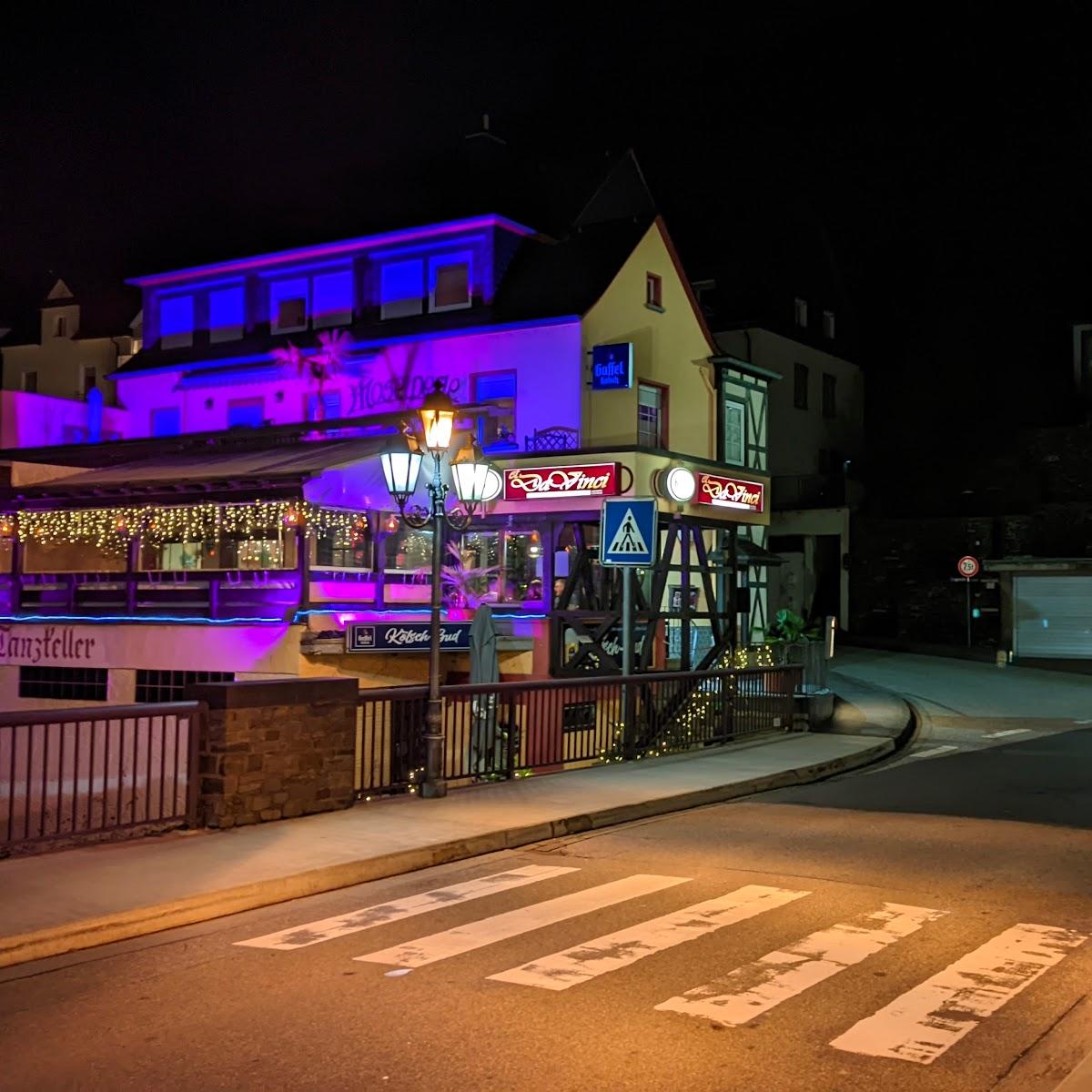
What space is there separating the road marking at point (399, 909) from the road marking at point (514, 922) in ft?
1.80

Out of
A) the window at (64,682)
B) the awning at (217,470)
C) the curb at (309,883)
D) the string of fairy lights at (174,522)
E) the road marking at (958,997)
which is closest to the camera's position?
the road marking at (958,997)

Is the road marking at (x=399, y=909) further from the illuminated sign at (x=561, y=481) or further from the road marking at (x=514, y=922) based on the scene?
the illuminated sign at (x=561, y=481)

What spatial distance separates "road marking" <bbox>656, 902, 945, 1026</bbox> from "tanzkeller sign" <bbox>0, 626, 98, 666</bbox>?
18701 mm

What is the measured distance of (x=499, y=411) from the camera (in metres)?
27.1

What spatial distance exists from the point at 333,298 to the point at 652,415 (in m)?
8.26

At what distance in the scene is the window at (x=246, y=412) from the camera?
29922mm

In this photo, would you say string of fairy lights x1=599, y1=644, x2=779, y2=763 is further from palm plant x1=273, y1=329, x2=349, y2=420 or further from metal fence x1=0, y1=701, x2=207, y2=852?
palm plant x1=273, y1=329, x2=349, y2=420

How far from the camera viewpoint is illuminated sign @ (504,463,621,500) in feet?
76.5

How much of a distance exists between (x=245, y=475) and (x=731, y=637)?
10.6 meters

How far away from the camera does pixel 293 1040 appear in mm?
5664

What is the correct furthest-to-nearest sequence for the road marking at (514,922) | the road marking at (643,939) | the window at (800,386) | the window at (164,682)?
the window at (800,386) < the window at (164,682) < the road marking at (514,922) < the road marking at (643,939)

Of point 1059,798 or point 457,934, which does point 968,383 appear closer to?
point 1059,798

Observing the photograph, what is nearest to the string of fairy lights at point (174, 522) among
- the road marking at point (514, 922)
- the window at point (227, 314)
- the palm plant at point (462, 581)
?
the palm plant at point (462, 581)

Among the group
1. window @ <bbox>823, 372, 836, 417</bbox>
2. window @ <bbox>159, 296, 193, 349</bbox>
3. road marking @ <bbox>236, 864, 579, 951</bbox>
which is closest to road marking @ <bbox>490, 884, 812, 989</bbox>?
road marking @ <bbox>236, 864, 579, 951</bbox>
